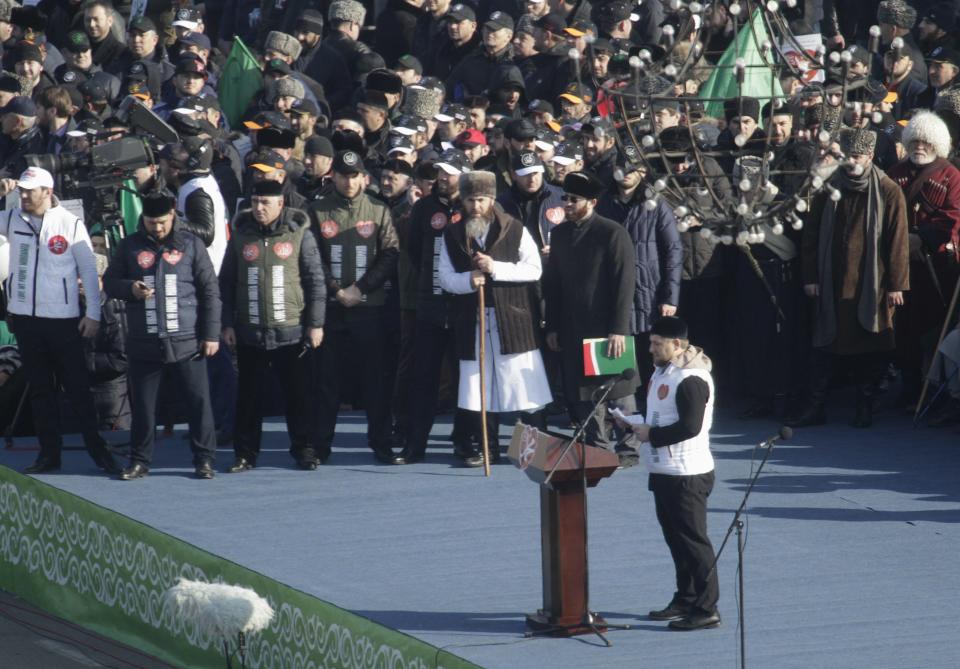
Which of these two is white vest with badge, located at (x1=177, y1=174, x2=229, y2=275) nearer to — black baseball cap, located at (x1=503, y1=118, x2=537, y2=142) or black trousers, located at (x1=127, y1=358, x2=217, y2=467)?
black trousers, located at (x1=127, y1=358, x2=217, y2=467)

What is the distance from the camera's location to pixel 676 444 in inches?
324

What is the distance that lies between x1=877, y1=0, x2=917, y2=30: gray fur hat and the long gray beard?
4.53 metres

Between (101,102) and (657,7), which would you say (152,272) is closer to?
(101,102)

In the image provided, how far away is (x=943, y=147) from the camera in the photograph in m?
11.7

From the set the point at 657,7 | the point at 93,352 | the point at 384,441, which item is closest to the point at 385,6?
the point at 657,7

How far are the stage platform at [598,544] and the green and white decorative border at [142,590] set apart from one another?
3 centimetres

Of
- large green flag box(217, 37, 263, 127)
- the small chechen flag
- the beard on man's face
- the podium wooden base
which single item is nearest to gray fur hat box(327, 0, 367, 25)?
large green flag box(217, 37, 263, 127)

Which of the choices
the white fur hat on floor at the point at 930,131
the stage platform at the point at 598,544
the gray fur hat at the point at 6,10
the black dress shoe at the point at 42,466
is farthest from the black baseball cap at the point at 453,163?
the gray fur hat at the point at 6,10

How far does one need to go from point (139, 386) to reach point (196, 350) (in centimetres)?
45

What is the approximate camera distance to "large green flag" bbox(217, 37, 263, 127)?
606 inches

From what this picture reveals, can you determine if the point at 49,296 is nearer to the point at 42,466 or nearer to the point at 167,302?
the point at 167,302

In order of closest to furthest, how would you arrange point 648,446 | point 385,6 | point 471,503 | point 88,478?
point 648,446 → point 471,503 → point 88,478 → point 385,6

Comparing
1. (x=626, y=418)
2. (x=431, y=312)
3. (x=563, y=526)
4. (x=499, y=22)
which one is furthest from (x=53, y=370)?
(x=499, y=22)

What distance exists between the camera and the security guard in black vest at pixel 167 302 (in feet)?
35.7
